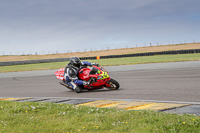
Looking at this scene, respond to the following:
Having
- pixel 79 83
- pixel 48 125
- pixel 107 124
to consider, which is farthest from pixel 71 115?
pixel 79 83

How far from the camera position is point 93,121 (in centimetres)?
526

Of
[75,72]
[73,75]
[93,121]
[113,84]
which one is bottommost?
[93,121]

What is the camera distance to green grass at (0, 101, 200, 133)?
456 cm

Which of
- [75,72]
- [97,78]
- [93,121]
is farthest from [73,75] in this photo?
[93,121]

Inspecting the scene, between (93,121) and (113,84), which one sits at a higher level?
(113,84)

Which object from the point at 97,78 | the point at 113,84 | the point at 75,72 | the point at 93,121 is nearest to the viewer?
the point at 93,121

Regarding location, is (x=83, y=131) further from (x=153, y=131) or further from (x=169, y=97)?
(x=169, y=97)

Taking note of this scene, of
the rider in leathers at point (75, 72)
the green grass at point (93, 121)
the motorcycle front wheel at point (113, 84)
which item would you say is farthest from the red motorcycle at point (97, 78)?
the green grass at point (93, 121)

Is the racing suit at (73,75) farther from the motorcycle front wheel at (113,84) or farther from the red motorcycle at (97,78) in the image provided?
the motorcycle front wheel at (113,84)

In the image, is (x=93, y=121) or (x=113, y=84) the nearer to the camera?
(x=93, y=121)

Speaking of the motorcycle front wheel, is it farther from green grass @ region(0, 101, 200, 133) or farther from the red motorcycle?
green grass @ region(0, 101, 200, 133)

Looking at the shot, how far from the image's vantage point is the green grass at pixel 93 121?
456cm

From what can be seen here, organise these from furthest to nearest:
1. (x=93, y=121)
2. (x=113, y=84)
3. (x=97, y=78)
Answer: (x=113, y=84), (x=97, y=78), (x=93, y=121)

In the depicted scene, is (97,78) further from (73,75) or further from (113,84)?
(73,75)
